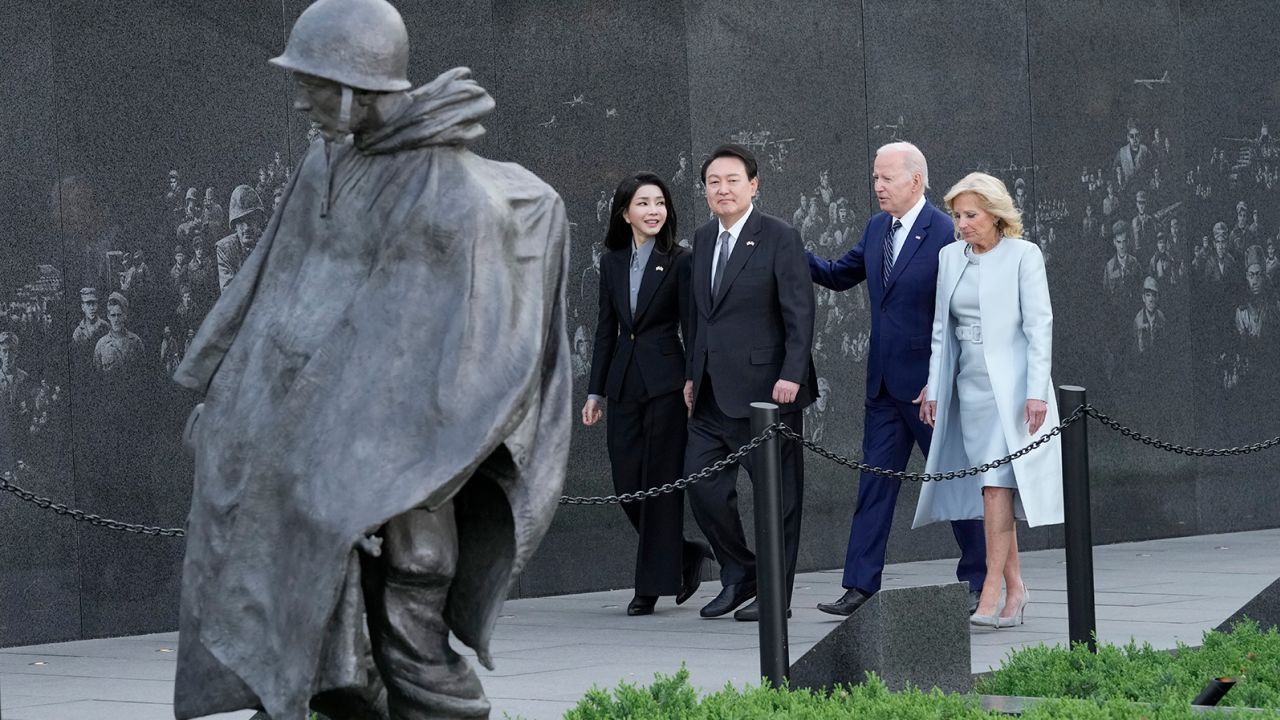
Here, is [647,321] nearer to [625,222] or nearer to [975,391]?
A: [625,222]

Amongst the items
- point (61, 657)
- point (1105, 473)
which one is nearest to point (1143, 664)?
point (61, 657)

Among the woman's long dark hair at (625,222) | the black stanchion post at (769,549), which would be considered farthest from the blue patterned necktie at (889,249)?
the black stanchion post at (769,549)

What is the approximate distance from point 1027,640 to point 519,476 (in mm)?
4521

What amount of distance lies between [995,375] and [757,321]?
1.16 meters

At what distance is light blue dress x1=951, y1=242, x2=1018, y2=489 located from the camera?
32.3ft

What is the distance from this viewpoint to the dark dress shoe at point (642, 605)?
1086cm

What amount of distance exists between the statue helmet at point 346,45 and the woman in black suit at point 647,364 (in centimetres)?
536

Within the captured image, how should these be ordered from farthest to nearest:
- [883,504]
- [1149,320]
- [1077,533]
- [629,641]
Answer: [1149,320] → [883,504] → [629,641] → [1077,533]

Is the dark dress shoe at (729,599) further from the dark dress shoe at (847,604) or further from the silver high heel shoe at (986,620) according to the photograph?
the silver high heel shoe at (986,620)

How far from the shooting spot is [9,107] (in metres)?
10.1

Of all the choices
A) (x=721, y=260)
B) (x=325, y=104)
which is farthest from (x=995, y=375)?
(x=325, y=104)

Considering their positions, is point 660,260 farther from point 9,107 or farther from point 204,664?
point 204,664

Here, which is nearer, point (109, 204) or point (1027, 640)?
point (1027, 640)

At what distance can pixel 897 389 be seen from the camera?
33.7 feet
